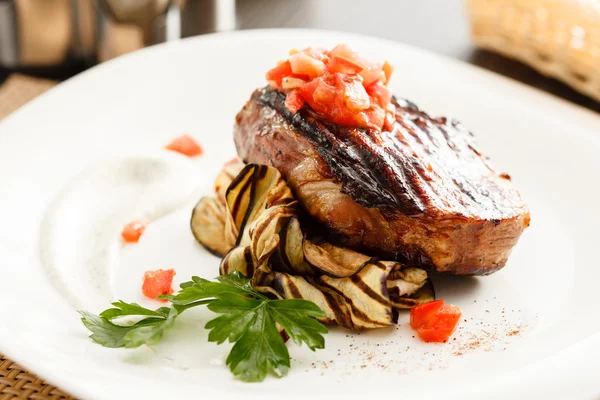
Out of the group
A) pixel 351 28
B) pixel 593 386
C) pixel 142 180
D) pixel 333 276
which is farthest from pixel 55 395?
pixel 351 28

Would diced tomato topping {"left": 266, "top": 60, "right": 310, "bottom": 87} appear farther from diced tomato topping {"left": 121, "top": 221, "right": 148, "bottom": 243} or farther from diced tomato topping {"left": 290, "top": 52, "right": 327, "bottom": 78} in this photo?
diced tomato topping {"left": 121, "top": 221, "right": 148, "bottom": 243}

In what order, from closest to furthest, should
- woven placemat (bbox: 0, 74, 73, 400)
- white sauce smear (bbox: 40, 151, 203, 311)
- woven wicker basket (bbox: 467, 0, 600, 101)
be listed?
1. woven placemat (bbox: 0, 74, 73, 400)
2. white sauce smear (bbox: 40, 151, 203, 311)
3. woven wicker basket (bbox: 467, 0, 600, 101)

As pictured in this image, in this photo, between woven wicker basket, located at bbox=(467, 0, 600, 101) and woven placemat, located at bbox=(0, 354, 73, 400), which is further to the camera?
woven wicker basket, located at bbox=(467, 0, 600, 101)

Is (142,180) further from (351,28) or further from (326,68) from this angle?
(351,28)

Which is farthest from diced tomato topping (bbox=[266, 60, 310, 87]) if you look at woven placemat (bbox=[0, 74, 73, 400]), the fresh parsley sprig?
woven placemat (bbox=[0, 74, 73, 400])

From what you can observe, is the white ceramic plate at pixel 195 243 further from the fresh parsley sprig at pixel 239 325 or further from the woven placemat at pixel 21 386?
the woven placemat at pixel 21 386

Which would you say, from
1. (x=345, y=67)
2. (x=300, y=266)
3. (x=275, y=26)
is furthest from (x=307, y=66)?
(x=275, y=26)

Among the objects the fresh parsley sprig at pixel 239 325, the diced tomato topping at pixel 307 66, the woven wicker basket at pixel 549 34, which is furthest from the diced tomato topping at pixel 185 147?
the woven wicker basket at pixel 549 34
